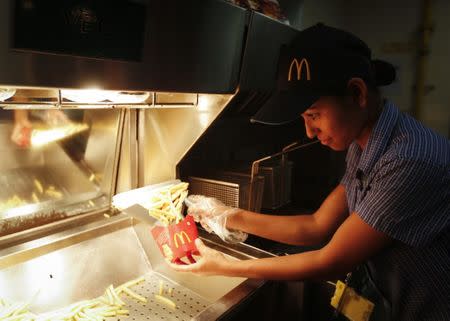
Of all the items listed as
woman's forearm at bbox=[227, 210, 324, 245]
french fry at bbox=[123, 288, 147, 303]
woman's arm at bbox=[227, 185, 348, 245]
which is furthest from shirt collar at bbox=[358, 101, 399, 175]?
french fry at bbox=[123, 288, 147, 303]

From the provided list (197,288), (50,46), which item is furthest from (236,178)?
(50,46)

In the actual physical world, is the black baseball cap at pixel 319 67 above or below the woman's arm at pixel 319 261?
above

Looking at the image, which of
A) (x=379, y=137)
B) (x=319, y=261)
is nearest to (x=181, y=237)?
(x=319, y=261)

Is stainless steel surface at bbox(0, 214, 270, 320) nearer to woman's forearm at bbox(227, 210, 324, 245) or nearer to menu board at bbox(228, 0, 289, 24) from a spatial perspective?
woman's forearm at bbox(227, 210, 324, 245)

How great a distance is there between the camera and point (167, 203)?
5.05 feet

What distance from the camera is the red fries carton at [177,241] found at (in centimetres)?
134

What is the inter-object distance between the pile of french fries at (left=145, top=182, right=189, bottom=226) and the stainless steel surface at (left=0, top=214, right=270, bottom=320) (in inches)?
8.9

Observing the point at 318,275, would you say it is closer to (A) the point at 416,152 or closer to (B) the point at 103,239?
(A) the point at 416,152

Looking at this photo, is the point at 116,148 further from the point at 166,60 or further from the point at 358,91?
the point at 358,91

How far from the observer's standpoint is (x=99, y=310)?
129 centimetres

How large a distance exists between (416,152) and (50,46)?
96cm

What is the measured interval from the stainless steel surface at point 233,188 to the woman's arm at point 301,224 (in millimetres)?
244

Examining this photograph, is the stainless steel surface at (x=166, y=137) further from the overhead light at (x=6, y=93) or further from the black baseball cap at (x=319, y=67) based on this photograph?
the overhead light at (x=6, y=93)

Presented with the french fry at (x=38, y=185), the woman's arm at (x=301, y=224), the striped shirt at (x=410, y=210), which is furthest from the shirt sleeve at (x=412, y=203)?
the french fry at (x=38, y=185)
